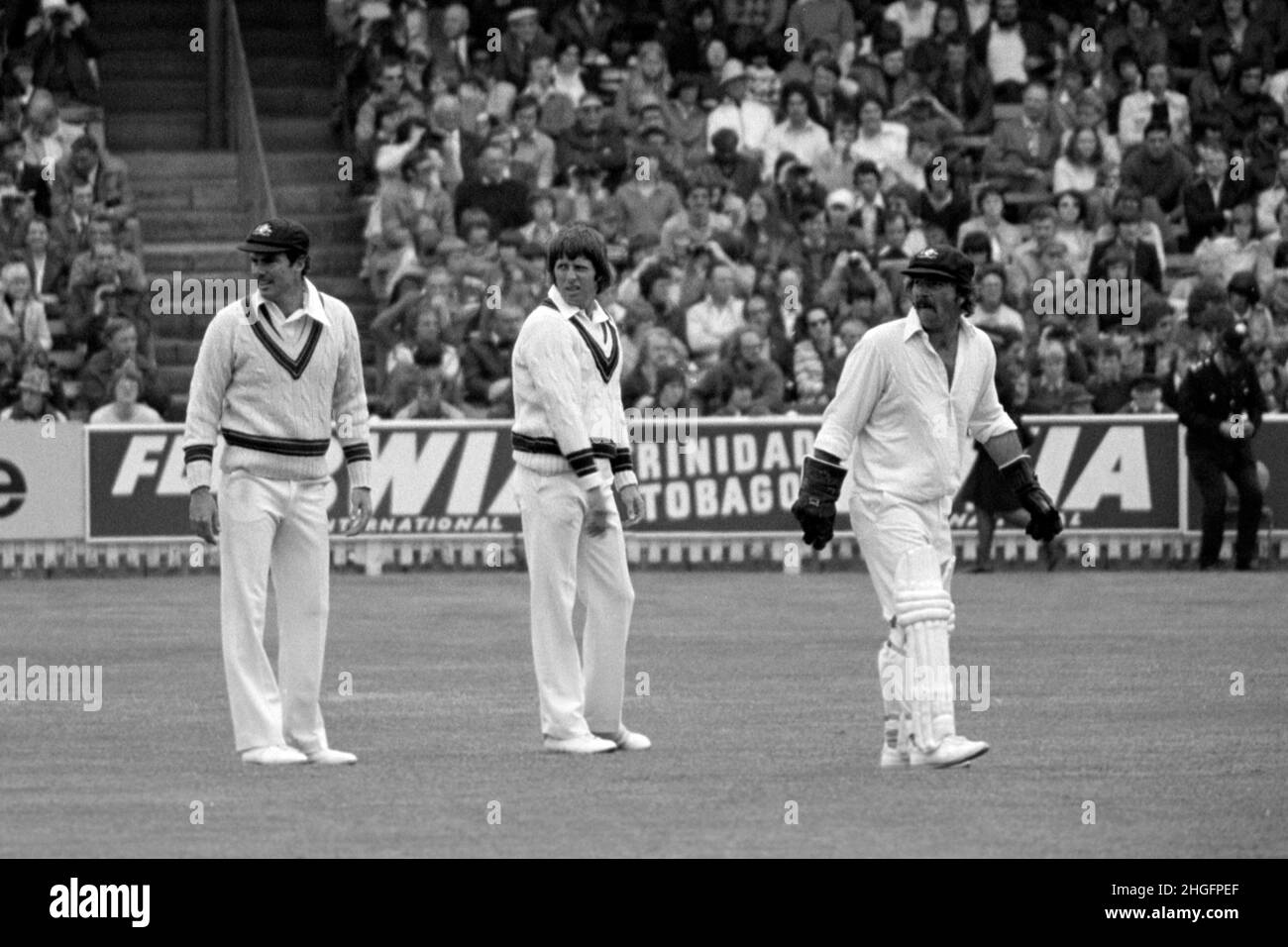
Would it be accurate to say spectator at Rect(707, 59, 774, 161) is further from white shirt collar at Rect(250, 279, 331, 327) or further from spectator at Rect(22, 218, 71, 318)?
white shirt collar at Rect(250, 279, 331, 327)

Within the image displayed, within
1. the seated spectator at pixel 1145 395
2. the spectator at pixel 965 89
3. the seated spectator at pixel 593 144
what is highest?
the spectator at pixel 965 89

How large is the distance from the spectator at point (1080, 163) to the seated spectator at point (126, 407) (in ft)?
30.7

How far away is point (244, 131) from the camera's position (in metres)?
28.6

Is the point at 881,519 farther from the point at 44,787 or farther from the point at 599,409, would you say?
the point at 44,787

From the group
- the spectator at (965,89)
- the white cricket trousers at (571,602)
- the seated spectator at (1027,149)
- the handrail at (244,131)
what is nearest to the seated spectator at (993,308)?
the seated spectator at (1027,149)

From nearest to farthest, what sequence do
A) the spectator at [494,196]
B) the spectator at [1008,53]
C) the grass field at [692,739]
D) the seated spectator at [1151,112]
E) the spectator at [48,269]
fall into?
the grass field at [692,739] < the spectator at [48,269] < the spectator at [494,196] < the seated spectator at [1151,112] < the spectator at [1008,53]

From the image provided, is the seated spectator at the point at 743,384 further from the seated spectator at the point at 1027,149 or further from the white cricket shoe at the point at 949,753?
the white cricket shoe at the point at 949,753

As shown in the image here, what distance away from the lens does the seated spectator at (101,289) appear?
25.2m

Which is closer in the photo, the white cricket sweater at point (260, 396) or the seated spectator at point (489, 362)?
the white cricket sweater at point (260, 396)

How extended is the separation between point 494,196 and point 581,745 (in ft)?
48.7

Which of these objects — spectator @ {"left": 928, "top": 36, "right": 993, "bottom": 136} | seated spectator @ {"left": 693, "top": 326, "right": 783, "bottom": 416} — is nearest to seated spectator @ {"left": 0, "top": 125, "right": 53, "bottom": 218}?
seated spectator @ {"left": 693, "top": 326, "right": 783, "bottom": 416}

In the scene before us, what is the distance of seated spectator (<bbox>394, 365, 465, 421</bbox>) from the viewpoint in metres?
23.7

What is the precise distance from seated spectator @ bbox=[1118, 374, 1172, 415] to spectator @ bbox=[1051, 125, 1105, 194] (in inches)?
162
